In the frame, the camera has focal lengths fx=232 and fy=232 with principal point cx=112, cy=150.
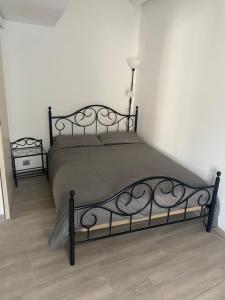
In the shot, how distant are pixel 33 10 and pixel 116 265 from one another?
8.63ft

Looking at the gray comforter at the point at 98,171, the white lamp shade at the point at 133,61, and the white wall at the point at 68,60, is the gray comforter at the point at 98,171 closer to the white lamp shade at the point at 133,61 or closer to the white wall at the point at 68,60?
the white wall at the point at 68,60

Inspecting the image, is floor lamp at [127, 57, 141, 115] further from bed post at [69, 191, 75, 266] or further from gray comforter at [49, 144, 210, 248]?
bed post at [69, 191, 75, 266]

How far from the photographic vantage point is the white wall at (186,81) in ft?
7.97

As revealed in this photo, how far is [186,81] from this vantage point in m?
2.84

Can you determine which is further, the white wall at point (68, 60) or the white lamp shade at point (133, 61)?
the white lamp shade at point (133, 61)

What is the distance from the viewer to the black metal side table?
3365mm

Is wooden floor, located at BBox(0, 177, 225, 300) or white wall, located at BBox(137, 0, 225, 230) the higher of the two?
white wall, located at BBox(137, 0, 225, 230)

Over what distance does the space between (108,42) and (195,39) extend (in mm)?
1380

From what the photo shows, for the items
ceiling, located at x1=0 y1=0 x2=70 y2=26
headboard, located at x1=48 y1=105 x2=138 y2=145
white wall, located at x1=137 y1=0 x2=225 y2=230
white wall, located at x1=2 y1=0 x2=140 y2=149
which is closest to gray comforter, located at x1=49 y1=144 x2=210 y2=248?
white wall, located at x1=137 y1=0 x2=225 y2=230

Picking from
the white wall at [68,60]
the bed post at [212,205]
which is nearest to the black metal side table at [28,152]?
the white wall at [68,60]

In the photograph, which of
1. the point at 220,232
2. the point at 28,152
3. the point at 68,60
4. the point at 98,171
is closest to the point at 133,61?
the point at 68,60

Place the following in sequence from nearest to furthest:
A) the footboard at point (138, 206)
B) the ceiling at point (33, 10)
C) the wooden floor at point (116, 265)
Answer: the wooden floor at point (116, 265)
the footboard at point (138, 206)
the ceiling at point (33, 10)

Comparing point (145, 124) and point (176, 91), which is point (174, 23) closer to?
point (176, 91)

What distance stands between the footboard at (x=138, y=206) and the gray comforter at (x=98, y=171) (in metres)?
0.07
